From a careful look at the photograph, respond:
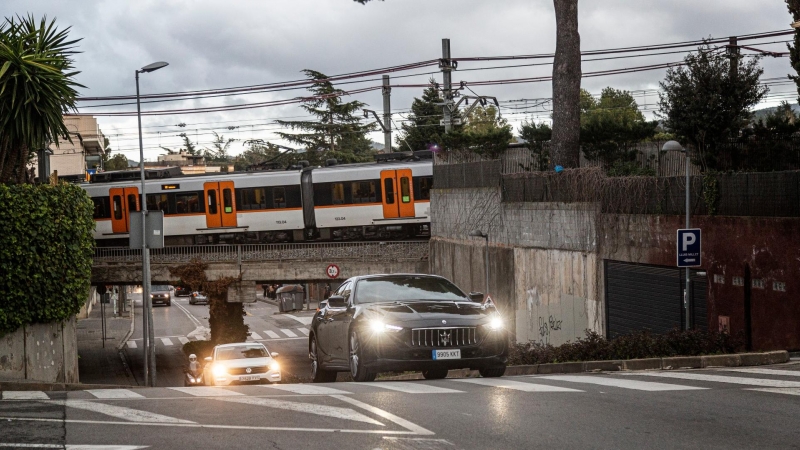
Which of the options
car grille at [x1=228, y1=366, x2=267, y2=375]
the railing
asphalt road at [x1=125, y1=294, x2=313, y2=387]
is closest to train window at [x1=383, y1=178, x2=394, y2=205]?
the railing

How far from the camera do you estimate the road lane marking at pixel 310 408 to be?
895 centimetres

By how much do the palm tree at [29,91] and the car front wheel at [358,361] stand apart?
49.1 ft

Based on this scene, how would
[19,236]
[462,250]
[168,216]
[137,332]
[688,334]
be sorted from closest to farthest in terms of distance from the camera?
[688,334] < [19,236] < [462,250] < [168,216] < [137,332]

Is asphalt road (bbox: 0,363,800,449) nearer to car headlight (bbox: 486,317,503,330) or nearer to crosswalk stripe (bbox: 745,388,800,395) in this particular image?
crosswalk stripe (bbox: 745,388,800,395)

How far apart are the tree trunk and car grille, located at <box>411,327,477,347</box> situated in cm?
1640

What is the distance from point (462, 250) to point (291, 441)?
1066 inches

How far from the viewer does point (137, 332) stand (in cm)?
6750

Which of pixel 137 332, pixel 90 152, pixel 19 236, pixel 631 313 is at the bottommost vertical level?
pixel 137 332

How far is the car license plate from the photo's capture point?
12.6 meters

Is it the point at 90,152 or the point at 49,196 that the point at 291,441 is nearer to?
the point at 49,196

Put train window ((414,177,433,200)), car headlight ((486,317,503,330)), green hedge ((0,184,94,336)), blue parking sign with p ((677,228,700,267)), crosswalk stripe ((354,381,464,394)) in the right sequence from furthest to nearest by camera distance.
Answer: train window ((414,177,433,200))
green hedge ((0,184,94,336))
blue parking sign with p ((677,228,700,267))
car headlight ((486,317,503,330))
crosswalk stripe ((354,381,464,394))

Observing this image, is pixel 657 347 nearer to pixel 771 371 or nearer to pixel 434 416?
pixel 771 371

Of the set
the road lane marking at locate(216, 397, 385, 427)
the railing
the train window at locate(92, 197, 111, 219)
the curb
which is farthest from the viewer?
the train window at locate(92, 197, 111, 219)

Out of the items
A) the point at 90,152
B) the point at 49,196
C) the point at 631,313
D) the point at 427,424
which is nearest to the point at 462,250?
the point at 631,313
